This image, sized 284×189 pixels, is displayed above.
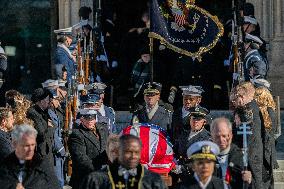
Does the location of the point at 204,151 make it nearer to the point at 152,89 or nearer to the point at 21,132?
the point at 21,132

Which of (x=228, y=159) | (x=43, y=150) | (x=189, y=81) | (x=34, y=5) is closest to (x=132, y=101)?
(x=189, y=81)

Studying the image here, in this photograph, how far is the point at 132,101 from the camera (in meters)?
18.4

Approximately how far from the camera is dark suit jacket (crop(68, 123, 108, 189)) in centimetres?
1166

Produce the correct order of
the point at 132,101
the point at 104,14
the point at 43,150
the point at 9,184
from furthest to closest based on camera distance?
1. the point at 104,14
2. the point at 132,101
3. the point at 43,150
4. the point at 9,184

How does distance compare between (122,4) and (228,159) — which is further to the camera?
(122,4)

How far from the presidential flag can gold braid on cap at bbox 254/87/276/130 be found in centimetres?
248

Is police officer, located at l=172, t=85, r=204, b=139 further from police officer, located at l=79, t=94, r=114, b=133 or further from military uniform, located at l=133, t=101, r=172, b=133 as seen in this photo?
police officer, located at l=79, t=94, r=114, b=133

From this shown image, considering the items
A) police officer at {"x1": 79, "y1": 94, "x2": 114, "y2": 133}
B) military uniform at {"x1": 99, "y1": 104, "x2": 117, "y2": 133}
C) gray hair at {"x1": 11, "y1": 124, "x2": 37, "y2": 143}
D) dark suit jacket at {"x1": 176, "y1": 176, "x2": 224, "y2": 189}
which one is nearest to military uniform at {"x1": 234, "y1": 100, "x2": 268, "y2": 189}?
dark suit jacket at {"x1": 176, "y1": 176, "x2": 224, "y2": 189}

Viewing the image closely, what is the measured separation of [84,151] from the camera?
38.7ft

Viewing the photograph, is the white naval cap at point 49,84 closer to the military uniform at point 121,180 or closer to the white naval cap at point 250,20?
the white naval cap at point 250,20

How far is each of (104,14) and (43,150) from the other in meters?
7.46

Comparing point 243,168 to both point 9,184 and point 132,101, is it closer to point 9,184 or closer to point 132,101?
point 9,184

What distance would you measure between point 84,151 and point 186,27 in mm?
4582

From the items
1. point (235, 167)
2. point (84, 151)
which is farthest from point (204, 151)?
point (84, 151)
